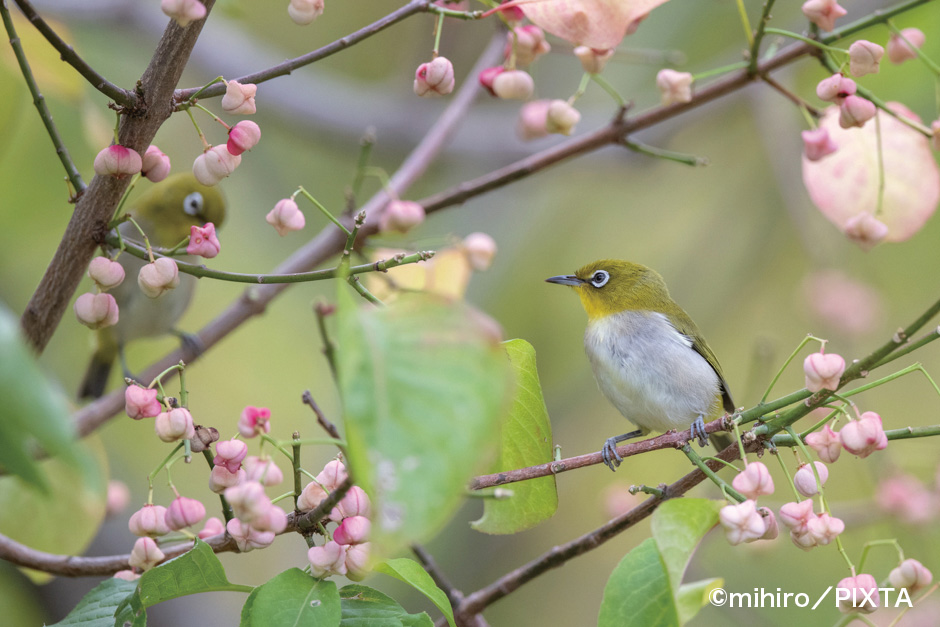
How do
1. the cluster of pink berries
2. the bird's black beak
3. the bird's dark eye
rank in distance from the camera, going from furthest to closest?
1. the bird's dark eye
2. the bird's black beak
3. the cluster of pink berries

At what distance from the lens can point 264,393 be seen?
3.37m

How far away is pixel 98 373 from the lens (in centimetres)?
269

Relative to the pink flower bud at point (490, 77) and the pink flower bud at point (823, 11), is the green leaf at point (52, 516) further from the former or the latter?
the pink flower bud at point (823, 11)

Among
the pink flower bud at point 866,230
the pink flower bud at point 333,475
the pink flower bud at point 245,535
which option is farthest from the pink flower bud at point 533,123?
the pink flower bud at point 245,535

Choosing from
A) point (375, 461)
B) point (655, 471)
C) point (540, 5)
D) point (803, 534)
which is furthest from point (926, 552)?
point (375, 461)

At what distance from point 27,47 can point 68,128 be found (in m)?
0.50

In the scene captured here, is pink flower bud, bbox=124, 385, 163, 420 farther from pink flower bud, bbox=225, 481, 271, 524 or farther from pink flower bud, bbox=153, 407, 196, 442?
pink flower bud, bbox=225, 481, 271, 524

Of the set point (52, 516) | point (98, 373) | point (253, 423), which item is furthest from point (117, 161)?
point (98, 373)

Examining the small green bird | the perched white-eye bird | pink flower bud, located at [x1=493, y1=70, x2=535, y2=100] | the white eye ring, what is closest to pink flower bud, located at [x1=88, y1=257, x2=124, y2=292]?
pink flower bud, located at [x1=493, y1=70, x2=535, y2=100]

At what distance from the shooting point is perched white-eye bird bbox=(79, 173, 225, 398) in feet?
7.70

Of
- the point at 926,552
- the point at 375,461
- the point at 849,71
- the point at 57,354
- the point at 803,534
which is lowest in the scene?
the point at 926,552

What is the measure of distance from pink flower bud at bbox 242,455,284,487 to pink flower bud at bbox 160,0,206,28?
39 cm

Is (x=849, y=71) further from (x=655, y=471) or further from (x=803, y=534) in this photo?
(x=655, y=471)

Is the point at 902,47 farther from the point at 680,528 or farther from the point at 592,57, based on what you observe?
the point at 680,528
